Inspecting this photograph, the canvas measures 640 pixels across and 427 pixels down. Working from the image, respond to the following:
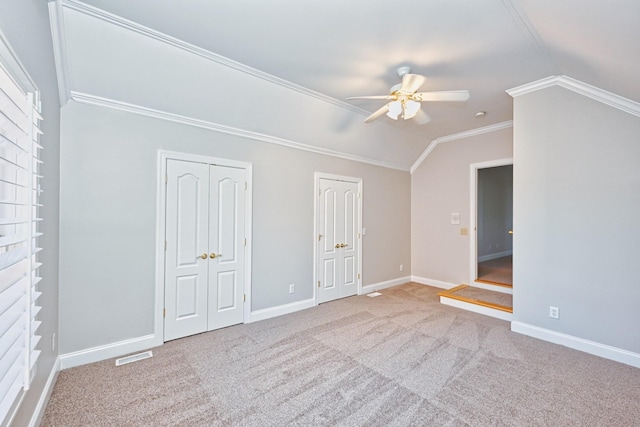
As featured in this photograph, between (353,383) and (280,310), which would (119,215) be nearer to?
(280,310)

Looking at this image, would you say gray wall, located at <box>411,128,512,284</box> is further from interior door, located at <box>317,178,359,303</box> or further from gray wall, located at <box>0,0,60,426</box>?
gray wall, located at <box>0,0,60,426</box>

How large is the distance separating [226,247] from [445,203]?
4.21 meters

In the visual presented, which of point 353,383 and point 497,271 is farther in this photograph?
point 497,271

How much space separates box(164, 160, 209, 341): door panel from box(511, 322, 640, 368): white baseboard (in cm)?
393

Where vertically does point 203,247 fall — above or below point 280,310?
above

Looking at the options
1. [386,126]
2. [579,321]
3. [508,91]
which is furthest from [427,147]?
[579,321]


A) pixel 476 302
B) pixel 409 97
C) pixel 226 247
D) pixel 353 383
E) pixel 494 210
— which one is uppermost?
pixel 409 97

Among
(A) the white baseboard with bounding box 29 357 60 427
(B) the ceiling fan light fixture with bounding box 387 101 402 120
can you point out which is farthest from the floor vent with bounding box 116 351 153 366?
(B) the ceiling fan light fixture with bounding box 387 101 402 120

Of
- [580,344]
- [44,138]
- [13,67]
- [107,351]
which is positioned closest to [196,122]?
[44,138]

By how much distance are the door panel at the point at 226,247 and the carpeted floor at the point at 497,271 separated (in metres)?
4.54

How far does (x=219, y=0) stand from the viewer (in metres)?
1.98

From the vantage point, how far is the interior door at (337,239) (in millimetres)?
4410

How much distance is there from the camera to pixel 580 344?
2.94 meters

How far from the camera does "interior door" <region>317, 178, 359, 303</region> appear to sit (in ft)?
14.5
